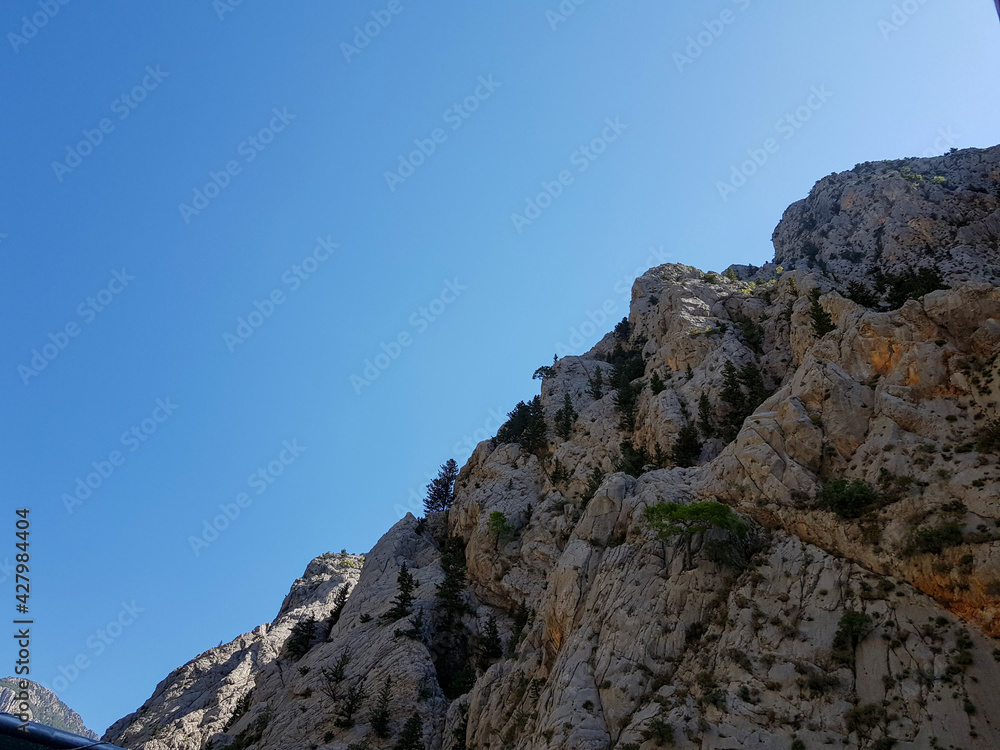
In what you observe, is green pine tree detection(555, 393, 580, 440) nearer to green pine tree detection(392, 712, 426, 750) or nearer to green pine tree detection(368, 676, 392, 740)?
green pine tree detection(368, 676, 392, 740)

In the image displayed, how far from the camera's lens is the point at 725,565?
34719mm

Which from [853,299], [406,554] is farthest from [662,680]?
[406,554]

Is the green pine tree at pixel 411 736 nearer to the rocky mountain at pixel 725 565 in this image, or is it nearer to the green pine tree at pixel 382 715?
the rocky mountain at pixel 725 565

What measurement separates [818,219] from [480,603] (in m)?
76.9

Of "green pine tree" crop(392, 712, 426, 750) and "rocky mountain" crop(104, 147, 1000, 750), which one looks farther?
"green pine tree" crop(392, 712, 426, 750)

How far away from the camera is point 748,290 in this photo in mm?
79375

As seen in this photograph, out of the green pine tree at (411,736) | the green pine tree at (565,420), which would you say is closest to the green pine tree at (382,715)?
the green pine tree at (411,736)

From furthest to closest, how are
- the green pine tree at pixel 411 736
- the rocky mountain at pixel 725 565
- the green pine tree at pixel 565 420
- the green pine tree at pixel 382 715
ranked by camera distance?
the green pine tree at pixel 565 420, the green pine tree at pixel 382 715, the green pine tree at pixel 411 736, the rocky mountain at pixel 725 565

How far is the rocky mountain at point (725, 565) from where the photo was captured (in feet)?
88.4

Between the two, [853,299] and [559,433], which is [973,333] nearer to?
[853,299]

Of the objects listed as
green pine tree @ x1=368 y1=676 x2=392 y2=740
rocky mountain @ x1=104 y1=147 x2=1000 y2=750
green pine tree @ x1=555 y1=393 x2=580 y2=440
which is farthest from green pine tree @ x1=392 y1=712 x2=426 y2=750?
green pine tree @ x1=555 y1=393 x2=580 y2=440

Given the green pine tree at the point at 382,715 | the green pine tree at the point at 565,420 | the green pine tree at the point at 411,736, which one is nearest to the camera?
the green pine tree at the point at 411,736

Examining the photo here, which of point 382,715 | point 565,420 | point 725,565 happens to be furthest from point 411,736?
point 565,420

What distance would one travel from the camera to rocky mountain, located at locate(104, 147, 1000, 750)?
26.9 m
